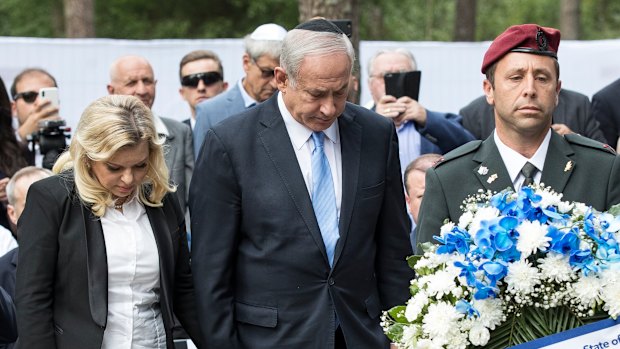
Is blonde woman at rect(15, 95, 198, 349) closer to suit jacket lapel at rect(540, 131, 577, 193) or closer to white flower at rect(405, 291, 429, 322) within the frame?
white flower at rect(405, 291, 429, 322)

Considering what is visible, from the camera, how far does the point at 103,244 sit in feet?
13.9

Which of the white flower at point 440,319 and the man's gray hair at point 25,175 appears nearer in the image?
the white flower at point 440,319

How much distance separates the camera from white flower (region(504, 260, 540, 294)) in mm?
3039

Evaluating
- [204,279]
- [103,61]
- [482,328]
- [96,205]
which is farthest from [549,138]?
[103,61]

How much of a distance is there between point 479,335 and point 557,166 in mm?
1009

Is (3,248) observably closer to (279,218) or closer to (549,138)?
(279,218)

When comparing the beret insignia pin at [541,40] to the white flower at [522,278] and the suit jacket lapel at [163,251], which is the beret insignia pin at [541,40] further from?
the suit jacket lapel at [163,251]

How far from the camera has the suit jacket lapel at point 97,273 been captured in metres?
4.16

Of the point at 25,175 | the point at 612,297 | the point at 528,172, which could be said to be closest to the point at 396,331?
the point at 612,297

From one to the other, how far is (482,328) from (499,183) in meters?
0.89

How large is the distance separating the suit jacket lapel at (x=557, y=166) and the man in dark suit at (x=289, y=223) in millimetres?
759

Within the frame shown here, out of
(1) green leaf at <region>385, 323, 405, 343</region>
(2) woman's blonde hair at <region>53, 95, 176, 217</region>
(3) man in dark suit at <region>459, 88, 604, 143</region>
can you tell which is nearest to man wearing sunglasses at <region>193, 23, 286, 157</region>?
(3) man in dark suit at <region>459, 88, 604, 143</region>

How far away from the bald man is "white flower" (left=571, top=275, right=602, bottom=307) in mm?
3128

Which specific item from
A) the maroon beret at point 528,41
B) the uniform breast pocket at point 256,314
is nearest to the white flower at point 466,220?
the maroon beret at point 528,41
